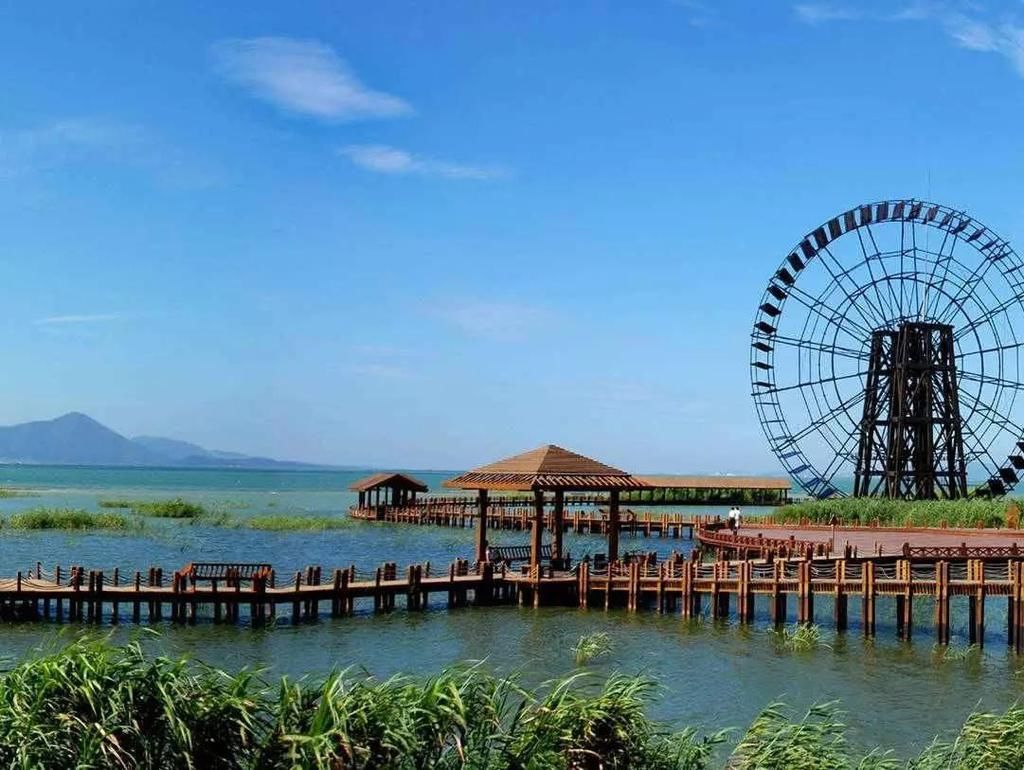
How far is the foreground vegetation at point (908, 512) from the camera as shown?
2018 inches

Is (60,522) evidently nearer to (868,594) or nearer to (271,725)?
(868,594)

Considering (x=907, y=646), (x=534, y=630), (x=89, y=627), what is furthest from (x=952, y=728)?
(x=89, y=627)

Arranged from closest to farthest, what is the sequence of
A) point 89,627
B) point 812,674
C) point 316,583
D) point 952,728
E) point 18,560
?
point 952,728 < point 812,674 < point 89,627 < point 316,583 < point 18,560

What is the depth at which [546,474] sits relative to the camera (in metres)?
35.7

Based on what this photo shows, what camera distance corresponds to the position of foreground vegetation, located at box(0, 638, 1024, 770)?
37.1 feet

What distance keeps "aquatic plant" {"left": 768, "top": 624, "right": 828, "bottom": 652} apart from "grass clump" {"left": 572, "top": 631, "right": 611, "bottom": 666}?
177 inches

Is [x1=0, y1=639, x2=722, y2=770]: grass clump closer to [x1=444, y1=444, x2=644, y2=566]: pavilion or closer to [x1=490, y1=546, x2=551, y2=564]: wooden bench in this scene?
[x1=444, y1=444, x2=644, y2=566]: pavilion

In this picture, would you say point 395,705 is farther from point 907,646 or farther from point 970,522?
point 970,522

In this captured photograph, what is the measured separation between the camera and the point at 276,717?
1207cm

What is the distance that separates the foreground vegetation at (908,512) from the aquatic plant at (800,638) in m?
23.5

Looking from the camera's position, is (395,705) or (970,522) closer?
(395,705)

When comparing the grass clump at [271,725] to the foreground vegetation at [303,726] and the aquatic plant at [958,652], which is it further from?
the aquatic plant at [958,652]

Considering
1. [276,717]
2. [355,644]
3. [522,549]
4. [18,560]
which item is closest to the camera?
[276,717]

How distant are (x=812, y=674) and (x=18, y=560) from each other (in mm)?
34071
